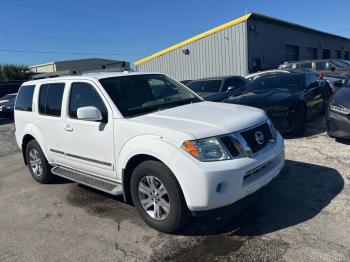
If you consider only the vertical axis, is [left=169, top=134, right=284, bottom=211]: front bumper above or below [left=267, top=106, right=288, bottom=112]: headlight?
below

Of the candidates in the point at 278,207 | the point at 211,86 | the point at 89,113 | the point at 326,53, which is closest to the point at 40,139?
→ the point at 89,113

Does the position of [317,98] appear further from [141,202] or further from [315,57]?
[315,57]

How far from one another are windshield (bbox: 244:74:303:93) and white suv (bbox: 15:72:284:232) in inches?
165

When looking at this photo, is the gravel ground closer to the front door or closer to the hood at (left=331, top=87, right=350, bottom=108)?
the front door

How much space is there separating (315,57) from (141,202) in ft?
103

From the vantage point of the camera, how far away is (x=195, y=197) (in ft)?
11.2

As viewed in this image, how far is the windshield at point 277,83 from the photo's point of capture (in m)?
8.66

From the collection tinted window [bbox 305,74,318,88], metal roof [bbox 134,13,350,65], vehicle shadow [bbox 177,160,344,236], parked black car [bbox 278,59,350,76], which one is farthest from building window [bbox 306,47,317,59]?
vehicle shadow [bbox 177,160,344,236]

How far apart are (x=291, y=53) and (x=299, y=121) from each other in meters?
22.2

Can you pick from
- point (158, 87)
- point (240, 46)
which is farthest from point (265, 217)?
point (240, 46)

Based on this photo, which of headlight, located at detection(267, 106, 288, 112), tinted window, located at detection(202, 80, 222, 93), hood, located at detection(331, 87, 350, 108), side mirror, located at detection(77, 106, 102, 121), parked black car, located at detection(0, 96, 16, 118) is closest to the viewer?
side mirror, located at detection(77, 106, 102, 121)

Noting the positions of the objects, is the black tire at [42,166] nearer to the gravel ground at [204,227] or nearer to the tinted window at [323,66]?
the gravel ground at [204,227]

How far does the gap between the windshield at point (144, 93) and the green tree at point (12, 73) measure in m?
41.7

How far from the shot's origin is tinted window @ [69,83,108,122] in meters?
4.50
